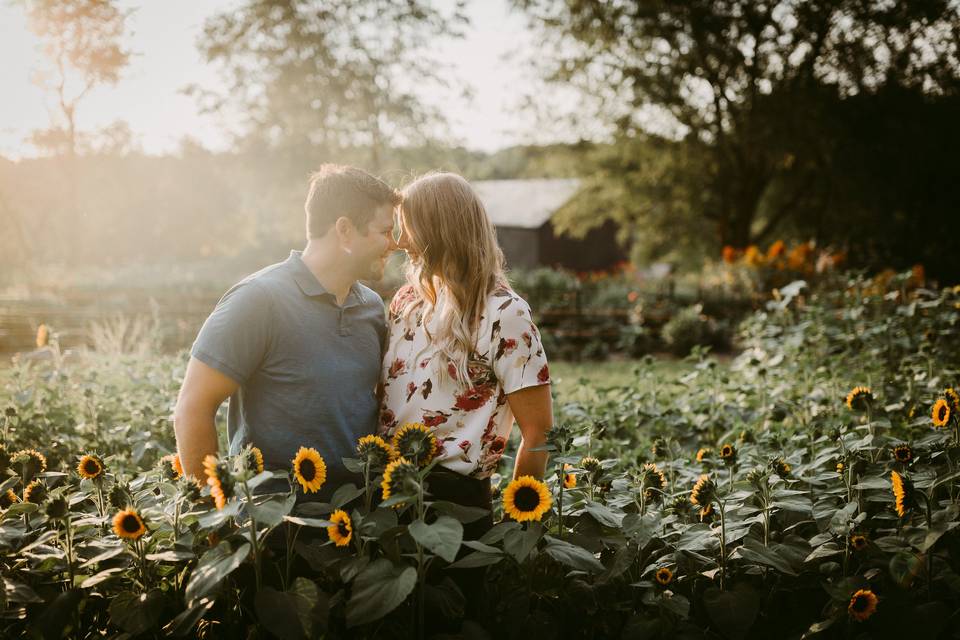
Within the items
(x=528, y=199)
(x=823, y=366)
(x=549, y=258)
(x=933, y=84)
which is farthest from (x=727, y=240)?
(x=823, y=366)

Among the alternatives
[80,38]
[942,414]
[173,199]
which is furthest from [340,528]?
[173,199]

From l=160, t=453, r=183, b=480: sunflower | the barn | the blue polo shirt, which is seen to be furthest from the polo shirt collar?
the barn

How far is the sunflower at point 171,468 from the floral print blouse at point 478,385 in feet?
2.06

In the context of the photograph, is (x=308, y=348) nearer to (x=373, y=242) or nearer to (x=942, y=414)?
(x=373, y=242)

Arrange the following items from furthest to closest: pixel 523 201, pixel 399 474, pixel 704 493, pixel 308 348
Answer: pixel 523 201 < pixel 308 348 < pixel 704 493 < pixel 399 474

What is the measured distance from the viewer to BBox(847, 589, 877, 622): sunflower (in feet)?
5.52

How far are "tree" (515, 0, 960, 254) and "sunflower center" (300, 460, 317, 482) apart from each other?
53.9 ft

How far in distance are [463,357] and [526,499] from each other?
52cm

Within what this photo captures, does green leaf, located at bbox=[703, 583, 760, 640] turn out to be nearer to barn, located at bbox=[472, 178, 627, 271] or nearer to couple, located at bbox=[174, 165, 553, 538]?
couple, located at bbox=[174, 165, 553, 538]

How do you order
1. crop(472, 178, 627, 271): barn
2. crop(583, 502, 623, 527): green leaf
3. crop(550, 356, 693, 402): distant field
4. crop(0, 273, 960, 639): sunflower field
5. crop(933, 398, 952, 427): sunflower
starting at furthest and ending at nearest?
crop(472, 178, 627, 271): barn, crop(550, 356, 693, 402): distant field, crop(933, 398, 952, 427): sunflower, crop(583, 502, 623, 527): green leaf, crop(0, 273, 960, 639): sunflower field

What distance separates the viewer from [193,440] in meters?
1.97

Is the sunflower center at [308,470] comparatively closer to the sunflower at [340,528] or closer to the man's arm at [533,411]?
the sunflower at [340,528]

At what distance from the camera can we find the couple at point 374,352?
2.05m

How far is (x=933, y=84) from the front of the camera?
54.1 ft
